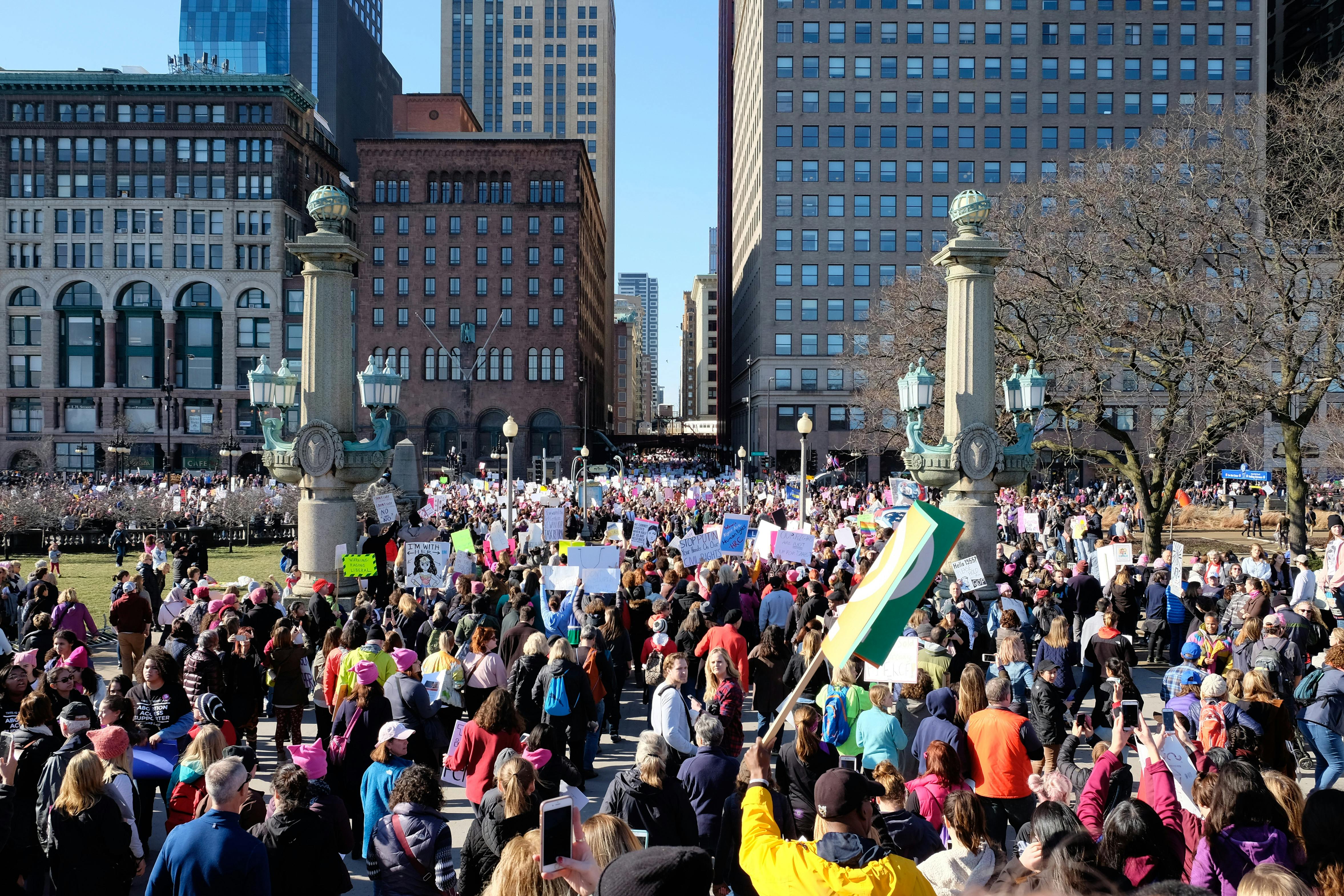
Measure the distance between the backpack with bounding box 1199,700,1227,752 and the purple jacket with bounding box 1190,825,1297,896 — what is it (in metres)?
2.19

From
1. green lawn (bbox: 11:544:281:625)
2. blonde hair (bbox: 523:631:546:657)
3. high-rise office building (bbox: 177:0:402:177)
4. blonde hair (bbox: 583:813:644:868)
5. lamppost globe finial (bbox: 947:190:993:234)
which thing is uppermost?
high-rise office building (bbox: 177:0:402:177)

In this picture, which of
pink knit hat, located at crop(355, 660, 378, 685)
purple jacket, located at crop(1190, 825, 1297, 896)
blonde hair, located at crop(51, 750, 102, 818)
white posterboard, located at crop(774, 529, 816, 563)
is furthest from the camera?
white posterboard, located at crop(774, 529, 816, 563)

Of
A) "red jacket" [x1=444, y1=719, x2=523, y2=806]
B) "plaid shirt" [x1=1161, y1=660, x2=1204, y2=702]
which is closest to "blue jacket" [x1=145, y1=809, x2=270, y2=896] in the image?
"red jacket" [x1=444, y1=719, x2=523, y2=806]

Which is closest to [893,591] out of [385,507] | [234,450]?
[385,507]

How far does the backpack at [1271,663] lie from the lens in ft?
30.9

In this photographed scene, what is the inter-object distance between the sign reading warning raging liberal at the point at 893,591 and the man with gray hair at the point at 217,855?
10.1 feet

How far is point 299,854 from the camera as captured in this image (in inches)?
216

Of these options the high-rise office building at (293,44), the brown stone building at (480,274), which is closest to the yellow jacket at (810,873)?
the brown stone building at (480,274)

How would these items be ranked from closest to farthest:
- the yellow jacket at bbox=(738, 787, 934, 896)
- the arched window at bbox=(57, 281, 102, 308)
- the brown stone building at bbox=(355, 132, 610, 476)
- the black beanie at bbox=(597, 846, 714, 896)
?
the black beanie at bbox=(597, 846, 714, 896)
the yellow jacket at bbox=(738, 787, 934, 896)
the brown stone building at bbox=(355, 132, 610, 476)
the arched window at bbox=(57, 281, 102, 308)

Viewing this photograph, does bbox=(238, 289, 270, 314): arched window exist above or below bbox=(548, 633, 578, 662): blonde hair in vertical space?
above

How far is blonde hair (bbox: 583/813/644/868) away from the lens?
4.46 meters

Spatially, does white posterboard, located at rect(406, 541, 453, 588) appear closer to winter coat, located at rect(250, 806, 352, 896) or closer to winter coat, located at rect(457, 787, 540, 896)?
winter coat, located at rect(250, 806, 352, 896)

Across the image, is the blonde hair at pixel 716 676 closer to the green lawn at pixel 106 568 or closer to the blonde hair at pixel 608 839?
the blonde hair at pixel 608 839

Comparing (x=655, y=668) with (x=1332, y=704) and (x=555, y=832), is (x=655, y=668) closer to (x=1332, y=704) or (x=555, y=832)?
(x=1332, y=704)
